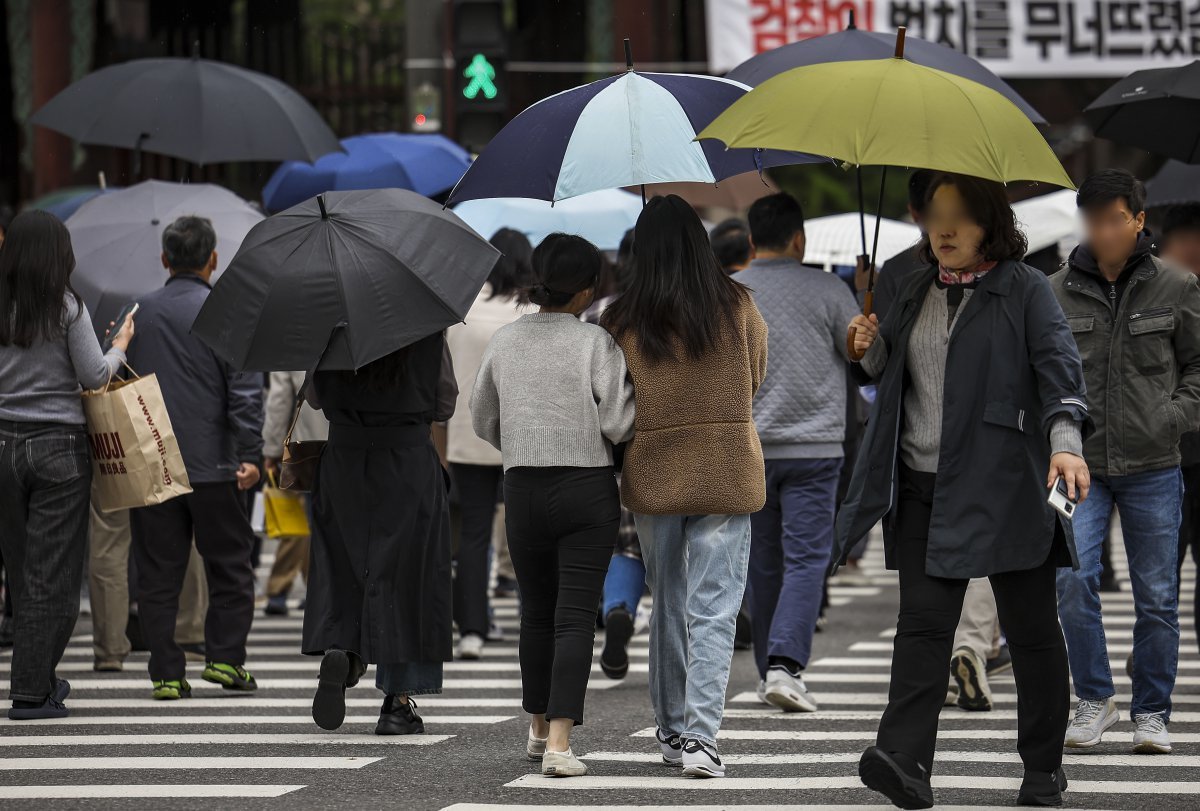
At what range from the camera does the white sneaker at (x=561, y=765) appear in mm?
6355

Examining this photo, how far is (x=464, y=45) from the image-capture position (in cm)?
1424

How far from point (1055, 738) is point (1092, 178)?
2.23 m

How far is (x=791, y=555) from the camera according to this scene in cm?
818

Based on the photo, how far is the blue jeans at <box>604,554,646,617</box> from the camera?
29.0 feet

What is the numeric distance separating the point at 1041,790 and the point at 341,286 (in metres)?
2.91

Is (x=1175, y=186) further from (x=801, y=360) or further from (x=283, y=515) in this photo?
(x=283, y=515)

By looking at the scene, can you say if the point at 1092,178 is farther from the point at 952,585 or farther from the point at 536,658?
the point at 536,658

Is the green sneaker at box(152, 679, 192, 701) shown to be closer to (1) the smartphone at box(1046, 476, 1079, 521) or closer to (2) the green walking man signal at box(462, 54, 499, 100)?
(1) the smartphone at box(1046, 476, 1079, 521)

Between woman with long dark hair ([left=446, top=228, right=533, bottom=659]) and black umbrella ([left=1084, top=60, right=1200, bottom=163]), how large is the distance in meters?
2.92

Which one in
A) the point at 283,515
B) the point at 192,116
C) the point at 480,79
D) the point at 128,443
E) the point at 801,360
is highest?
the point at 480,79

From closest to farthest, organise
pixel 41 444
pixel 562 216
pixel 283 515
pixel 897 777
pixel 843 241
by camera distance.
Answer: pixel 897 777 < pixel 41 444 < pixel 283 515 < pixel 562 216 < pixel 843 241

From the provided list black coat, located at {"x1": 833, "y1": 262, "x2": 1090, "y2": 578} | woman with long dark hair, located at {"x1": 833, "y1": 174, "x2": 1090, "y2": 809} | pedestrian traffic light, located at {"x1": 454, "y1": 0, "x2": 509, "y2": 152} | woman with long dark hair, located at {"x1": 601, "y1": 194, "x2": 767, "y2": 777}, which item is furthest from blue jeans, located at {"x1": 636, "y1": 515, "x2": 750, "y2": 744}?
pedestrian traffic light, located at {"x1": 454, "y1": 0, "x2": 509, "y2": 152}

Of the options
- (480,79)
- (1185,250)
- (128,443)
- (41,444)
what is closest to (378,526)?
(128,443)

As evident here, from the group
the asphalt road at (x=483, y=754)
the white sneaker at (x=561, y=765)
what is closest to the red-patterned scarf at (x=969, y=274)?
the asphalt road at (x=483, y=754)
